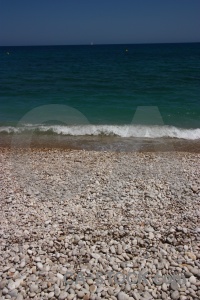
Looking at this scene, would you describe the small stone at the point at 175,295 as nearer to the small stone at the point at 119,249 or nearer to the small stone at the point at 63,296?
the small stone at the point at 119,249

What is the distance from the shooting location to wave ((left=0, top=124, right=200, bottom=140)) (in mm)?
13234

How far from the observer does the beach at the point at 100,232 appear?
4406 mm

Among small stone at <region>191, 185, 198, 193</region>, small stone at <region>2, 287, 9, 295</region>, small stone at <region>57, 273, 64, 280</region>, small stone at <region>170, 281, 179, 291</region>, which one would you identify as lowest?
small stone at <region>2, 287, 9, 295</region>

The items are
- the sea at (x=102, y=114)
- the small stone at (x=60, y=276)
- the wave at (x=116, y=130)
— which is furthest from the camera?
the wave at (x=116, y=130)

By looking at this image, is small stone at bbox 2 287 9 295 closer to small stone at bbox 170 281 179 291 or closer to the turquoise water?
small stone at bbox 170 281 179 291

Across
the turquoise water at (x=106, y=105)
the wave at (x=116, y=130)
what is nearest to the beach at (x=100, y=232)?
the wave at (x=116, y=130)

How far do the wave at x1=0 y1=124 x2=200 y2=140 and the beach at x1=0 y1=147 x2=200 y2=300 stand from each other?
14.1 ft

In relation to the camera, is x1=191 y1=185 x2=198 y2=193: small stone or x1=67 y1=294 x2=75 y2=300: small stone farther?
x1=191 y1=185 x2=198 y2=193: small stone

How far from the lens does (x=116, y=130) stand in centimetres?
1381

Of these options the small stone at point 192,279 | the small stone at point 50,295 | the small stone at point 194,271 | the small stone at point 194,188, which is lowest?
the small stone at point 50,295

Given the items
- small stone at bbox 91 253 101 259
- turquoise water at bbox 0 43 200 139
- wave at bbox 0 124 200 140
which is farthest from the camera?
turquoise water at bbox 0 43 200 139

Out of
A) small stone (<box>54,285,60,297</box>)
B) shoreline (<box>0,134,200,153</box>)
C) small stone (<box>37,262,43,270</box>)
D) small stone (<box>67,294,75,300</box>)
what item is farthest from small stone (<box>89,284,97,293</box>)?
shoreline (<box>0,134,200,153</box>)

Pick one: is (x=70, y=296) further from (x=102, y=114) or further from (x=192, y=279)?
(x=102, y=114)

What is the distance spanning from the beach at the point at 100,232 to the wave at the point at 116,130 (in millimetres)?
4308
